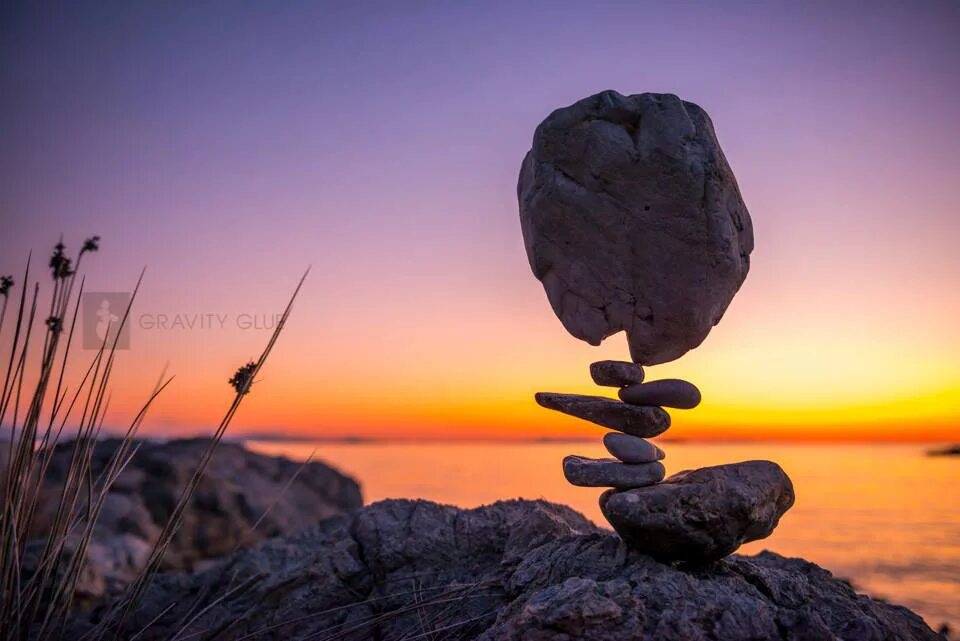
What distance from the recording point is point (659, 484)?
163 inches

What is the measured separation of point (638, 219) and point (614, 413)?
1.10m

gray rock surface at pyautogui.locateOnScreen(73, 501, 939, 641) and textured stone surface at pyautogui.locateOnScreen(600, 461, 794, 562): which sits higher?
textured stone surface at pyautogui.locateOnScreen(600, 461, 794, 562)

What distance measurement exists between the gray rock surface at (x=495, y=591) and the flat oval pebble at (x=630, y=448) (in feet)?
1.59

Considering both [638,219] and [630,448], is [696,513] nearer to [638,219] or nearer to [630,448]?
[630,448]

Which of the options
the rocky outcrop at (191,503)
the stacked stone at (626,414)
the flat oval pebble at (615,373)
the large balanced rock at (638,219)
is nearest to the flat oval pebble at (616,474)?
the stacked stone at (626,414)

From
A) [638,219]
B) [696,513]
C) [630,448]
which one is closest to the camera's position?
[696,513]

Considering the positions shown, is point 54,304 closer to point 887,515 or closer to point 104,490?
point 104,490

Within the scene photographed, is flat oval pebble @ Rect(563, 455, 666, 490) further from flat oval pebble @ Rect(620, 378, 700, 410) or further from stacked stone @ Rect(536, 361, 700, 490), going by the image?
flat oval pebble @ Rect(620, 378, 700, 410)

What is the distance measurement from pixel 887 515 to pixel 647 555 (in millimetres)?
13569

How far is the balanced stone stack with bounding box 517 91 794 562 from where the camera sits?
156 inches

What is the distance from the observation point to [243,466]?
15.1m

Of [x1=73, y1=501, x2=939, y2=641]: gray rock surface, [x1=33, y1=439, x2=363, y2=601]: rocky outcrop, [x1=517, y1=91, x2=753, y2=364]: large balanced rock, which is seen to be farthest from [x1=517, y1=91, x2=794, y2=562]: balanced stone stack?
[x1=33, y1=439, x2=363, y2=601]: rocky outcrop

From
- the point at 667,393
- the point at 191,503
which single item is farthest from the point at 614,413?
the point at 191,503

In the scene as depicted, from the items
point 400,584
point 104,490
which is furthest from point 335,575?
point 104,490
